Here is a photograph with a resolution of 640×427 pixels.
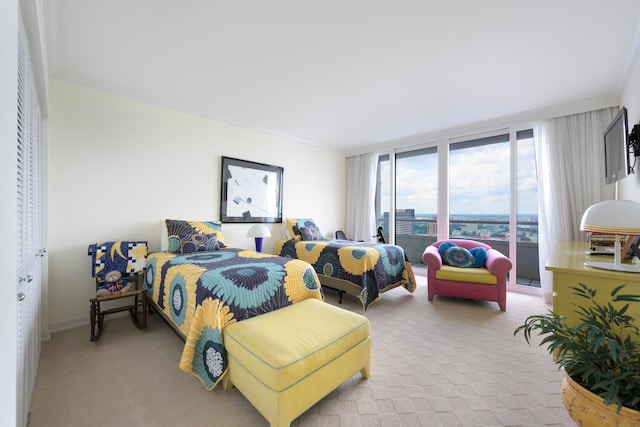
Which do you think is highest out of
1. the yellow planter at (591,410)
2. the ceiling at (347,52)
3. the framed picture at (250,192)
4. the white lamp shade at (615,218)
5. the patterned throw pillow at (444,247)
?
the ceiling at (347,52)

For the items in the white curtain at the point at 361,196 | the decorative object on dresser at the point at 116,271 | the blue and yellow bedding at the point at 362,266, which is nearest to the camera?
the decorative object on dresser at the point at 116,271

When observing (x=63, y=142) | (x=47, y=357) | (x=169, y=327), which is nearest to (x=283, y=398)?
(x=169, y=327)

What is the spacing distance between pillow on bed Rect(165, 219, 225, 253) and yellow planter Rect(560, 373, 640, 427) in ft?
10.6

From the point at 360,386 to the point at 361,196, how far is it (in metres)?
4.04

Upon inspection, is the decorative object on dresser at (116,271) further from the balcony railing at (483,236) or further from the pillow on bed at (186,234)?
the balcony railing at (483,236)

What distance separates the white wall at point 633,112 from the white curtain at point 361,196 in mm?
3356

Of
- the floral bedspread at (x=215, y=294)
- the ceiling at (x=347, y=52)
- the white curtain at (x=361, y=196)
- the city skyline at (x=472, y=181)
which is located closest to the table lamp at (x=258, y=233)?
the floral bedspread at (x=215, y=294)

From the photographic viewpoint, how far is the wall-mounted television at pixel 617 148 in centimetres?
218

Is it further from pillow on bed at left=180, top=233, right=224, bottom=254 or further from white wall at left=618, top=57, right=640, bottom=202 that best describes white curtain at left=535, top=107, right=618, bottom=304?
pillow on bed at left=180, top=233, right=224, bottom=254

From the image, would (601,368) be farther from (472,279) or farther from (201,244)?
(201,244)

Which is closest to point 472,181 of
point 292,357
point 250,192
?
point 250,192

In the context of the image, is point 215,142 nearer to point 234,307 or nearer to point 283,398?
point 234,307

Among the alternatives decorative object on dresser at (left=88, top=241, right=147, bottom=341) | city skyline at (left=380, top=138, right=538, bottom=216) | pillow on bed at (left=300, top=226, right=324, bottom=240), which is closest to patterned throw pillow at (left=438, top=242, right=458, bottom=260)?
city skyline at (left=380, top=138, right=538, bottom=216)

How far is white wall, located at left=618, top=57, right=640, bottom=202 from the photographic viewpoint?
2.24m
